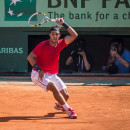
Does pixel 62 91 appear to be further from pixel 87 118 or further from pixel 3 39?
pixel 3 39

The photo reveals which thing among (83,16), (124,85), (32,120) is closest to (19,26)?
(83,16)

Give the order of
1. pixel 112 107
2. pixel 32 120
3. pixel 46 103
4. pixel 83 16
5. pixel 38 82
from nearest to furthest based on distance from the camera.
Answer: pixel 32 120
pixel 38 82
pixel 112 107
pixel 46 103
pixel 83 16

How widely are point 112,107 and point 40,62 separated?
1.68 m

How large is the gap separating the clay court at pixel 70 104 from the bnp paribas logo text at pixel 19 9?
9.11 ft

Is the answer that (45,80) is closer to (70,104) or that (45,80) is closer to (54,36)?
(54,36)

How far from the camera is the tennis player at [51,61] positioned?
22.5 feet

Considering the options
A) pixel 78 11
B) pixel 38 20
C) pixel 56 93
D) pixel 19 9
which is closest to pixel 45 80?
pixel 56 93

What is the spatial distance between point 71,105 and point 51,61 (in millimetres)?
1357

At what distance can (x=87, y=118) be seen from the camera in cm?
668

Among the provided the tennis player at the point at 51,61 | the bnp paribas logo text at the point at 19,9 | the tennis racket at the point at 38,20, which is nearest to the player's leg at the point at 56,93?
the tennis player at the point at 51,61

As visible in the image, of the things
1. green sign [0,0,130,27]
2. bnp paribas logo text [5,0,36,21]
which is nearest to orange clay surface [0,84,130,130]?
bnp paribas logo text [5,0,36,21]

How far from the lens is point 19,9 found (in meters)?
13.2

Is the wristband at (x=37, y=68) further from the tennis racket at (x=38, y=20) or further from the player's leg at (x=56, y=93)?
the tennis racket at (x=38, y=20)

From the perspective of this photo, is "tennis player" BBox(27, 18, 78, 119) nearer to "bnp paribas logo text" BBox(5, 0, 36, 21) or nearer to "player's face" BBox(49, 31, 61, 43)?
"player's face" BBox(49, 31, 61, 43)
